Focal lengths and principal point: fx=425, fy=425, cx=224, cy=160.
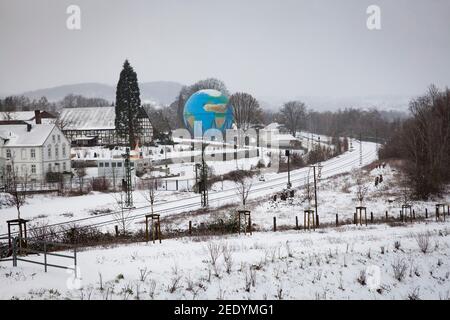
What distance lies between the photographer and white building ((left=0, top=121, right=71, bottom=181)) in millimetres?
48188

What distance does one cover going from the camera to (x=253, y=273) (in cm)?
1314

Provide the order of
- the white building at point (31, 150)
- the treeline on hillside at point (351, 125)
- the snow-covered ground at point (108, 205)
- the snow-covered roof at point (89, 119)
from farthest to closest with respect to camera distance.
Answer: the treeline on hillside at point (351, 125) < the snow-covered roof at point (89, 119) < the white building at point (31, 150) < the snow-covered ground at point (108, 205)

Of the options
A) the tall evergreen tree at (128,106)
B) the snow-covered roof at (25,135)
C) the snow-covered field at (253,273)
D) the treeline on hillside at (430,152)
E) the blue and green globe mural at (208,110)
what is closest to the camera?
the snow-covered field at (253,273)

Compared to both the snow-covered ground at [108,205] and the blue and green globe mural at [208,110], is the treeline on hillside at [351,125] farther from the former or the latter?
the snow-covered ground at [108,205]

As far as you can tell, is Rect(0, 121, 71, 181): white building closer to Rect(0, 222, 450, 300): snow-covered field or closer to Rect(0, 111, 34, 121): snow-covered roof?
Rect(0, 111, 34, 121): snow-covered roof

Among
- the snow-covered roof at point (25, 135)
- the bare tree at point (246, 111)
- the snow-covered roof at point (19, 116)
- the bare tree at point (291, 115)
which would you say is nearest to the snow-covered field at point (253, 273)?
the snow-covered roof at point (25, 135)

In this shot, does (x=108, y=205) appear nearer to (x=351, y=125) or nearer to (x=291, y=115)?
(x=291, y=115)

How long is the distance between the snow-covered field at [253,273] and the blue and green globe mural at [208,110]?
49.8 m

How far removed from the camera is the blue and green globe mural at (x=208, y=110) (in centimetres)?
6669

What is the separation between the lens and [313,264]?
47.0 ft

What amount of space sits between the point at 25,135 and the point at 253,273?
146 ft

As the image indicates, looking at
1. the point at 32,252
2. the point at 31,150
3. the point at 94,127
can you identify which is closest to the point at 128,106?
the point at 94,127

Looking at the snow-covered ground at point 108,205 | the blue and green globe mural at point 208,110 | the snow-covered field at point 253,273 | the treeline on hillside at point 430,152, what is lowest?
the snow-covered ground at point 108,205

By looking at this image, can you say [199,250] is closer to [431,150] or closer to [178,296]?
[178,296]
